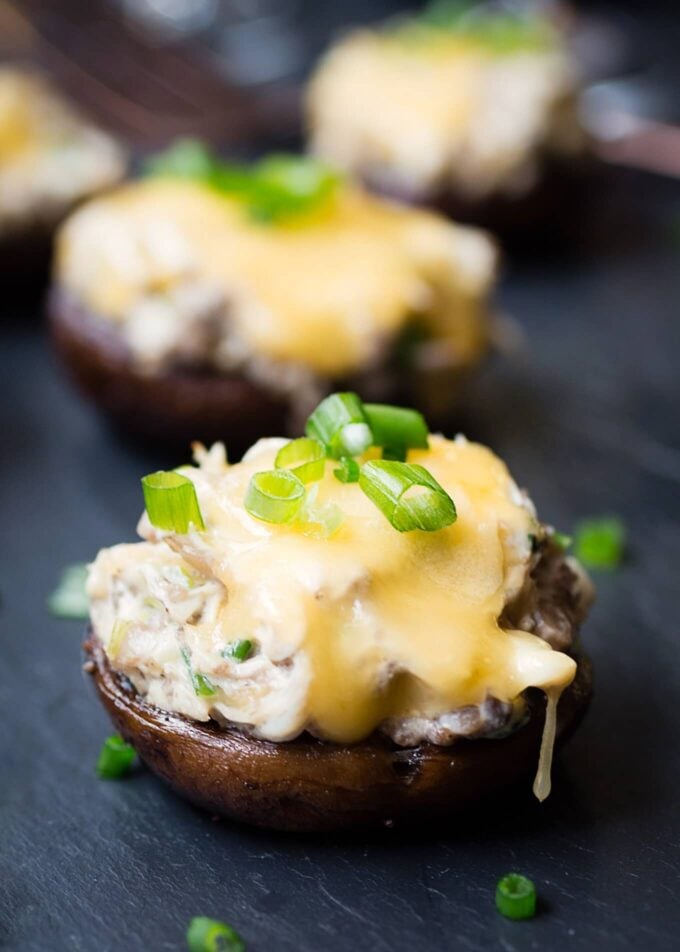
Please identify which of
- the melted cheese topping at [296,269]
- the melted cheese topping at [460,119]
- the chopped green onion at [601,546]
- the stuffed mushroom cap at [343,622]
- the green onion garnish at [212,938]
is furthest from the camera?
the melted cheese topping at [460,119]

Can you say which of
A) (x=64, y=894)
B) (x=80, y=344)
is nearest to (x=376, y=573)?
(x=64, y=894)

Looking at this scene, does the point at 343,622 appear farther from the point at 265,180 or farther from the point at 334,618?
the point at 265,180

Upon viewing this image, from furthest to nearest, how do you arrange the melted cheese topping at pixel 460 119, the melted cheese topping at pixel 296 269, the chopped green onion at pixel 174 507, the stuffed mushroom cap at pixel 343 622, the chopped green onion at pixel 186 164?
1. the melted cheese topping at pixel 460 119
2. the chopped green onion at pixel 186 164
3. the melted cheese topping at pixel 296 269
4. the chopped green onion at pixel 174 507
5. the stuffed mushroom cap at pixel 343 622

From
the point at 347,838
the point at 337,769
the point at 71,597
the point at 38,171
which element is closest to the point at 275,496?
the point at 337,769

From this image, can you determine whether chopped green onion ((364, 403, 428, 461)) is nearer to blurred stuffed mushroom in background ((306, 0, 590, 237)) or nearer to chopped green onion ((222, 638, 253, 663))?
chopped green onion ((222, 638, 253, 663))

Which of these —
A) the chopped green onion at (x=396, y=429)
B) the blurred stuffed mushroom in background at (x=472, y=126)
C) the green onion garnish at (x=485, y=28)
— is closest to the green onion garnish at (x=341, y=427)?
the chopped green onion at (x=396, y=429)

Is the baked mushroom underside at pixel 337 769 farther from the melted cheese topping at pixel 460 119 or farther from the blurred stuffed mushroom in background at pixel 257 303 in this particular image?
the melted cheese topping at pixel 460 119

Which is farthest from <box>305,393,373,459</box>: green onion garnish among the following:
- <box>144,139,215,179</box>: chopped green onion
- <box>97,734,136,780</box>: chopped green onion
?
<box>144,139,215,179</box>: chopped green onion
